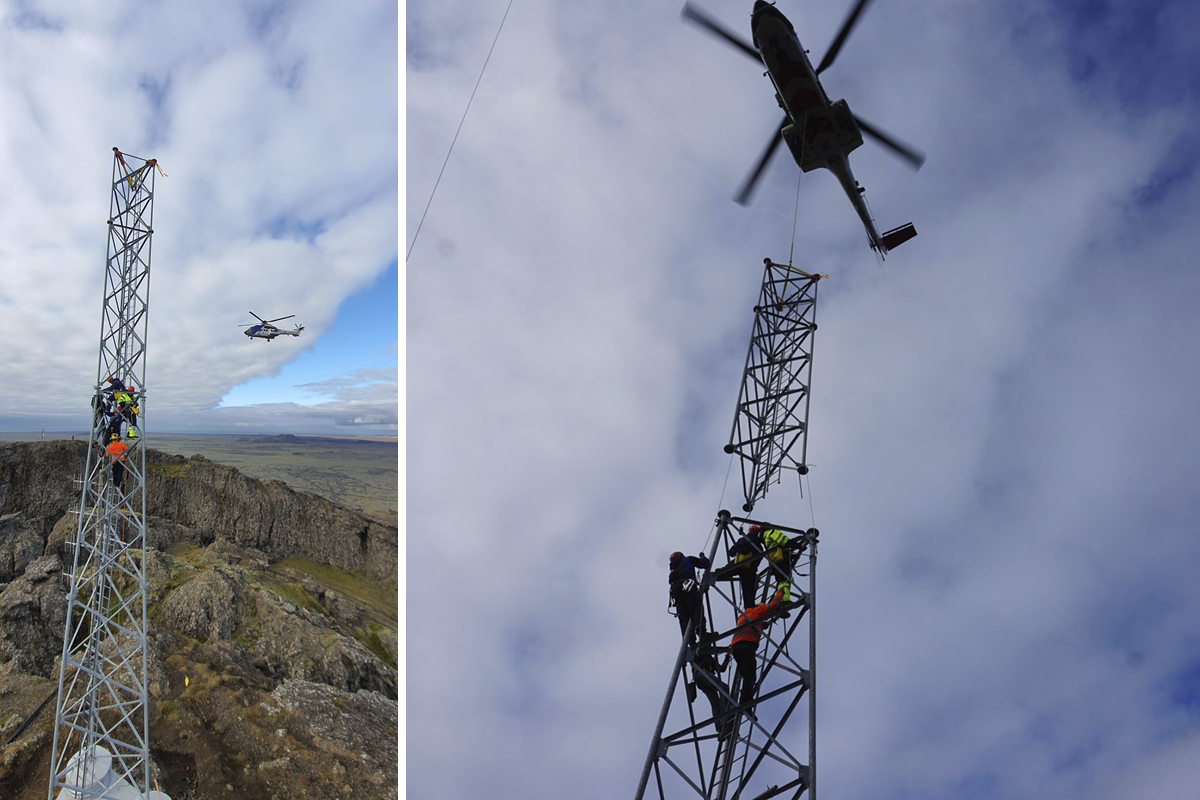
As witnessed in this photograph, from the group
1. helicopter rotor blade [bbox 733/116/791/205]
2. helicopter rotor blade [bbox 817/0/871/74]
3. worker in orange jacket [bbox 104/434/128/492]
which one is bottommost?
worker in orange jacket [bbox 104/434/128/492]

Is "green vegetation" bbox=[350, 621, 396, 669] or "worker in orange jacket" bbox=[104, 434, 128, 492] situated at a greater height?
"worker in orange jacket" bbox=[104, 434, 128, 492]

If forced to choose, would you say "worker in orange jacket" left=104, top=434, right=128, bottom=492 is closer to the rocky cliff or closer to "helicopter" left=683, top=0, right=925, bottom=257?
the rocky cliff

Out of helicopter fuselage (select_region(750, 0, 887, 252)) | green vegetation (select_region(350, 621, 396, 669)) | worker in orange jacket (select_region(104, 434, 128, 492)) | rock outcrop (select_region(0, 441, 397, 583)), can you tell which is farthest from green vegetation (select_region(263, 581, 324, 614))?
helicopter fuselage (select_region(750, 0, 887, 252))

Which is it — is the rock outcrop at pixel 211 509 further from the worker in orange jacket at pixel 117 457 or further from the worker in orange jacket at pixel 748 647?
the worker in orange jacket at pixel 748 647

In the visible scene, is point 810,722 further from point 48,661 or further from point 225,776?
point 48,661

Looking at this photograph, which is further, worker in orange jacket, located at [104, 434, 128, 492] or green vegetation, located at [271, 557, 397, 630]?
green vegetation, located at [271, 557, 397, 630]

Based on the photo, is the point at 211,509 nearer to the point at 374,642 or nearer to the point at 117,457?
Result: the point at 374,642

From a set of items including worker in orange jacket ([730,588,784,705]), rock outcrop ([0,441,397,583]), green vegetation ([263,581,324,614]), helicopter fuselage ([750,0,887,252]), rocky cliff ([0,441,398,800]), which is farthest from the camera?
rock outcrop ([0,441,397,583])
